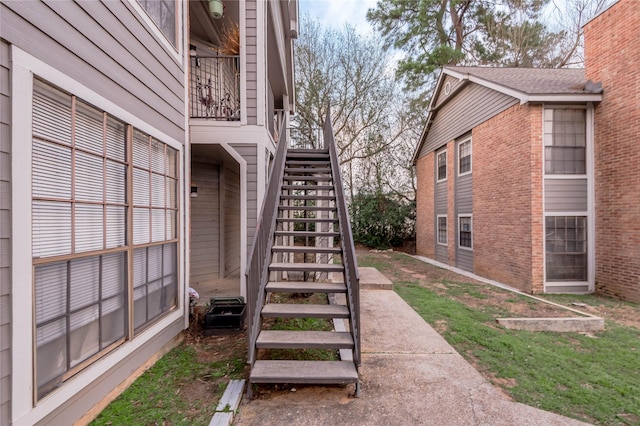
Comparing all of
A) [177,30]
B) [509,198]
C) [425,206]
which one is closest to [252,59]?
[177,30]

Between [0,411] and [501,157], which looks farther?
[501,157]

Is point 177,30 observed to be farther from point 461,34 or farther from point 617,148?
point 461,34

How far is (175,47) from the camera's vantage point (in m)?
3.94

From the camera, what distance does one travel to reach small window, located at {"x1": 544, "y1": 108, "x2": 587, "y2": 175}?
24.3 feet

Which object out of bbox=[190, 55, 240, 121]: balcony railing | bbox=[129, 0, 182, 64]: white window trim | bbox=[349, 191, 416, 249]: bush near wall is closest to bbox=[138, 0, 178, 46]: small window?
bbox=[129, 0, 182, 64]: white window trim

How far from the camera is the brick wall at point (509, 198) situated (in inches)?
287

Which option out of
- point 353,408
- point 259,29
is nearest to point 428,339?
point 353,408

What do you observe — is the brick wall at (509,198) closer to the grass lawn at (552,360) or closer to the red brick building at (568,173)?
the red brick building at (568,173)

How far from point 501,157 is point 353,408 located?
8.28m

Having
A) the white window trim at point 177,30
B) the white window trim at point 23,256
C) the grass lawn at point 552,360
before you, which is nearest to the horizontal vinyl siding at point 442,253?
the grass lawn at point 552,360

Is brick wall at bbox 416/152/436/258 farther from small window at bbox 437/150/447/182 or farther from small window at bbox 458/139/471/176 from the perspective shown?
small window at bbox 458/139/471/176

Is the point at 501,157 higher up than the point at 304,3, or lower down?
lower down

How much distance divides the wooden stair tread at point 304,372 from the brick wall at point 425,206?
11.3 m

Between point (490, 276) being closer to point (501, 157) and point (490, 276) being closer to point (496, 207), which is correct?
point (496, 207)
